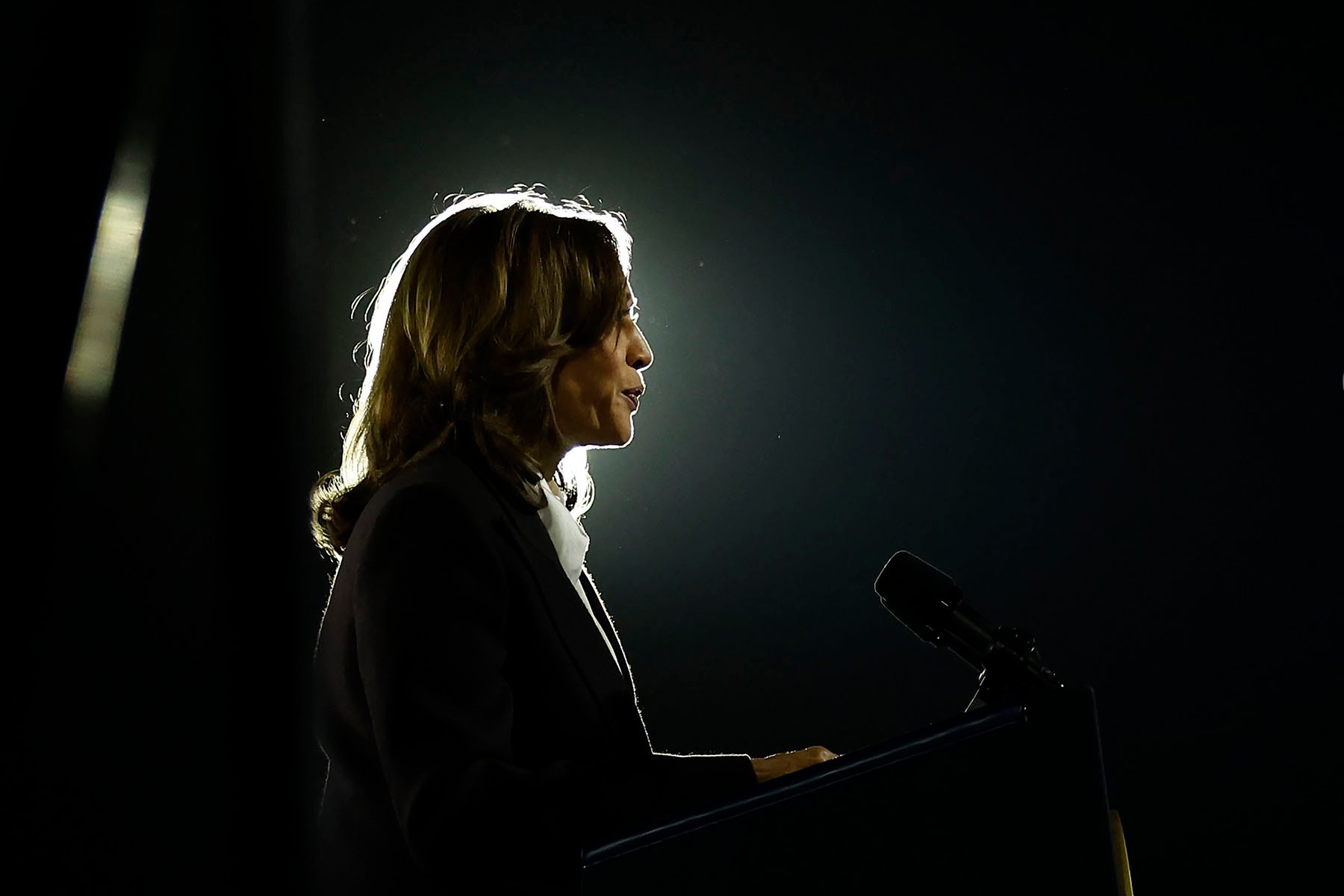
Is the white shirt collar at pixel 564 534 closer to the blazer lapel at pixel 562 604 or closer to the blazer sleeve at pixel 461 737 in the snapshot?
the blazer lapel at pixel 562 604

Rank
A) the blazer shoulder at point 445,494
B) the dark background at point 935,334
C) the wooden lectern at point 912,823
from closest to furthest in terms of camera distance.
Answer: the wooden lectern at point 912,823
the blazer shoulder at point 445,494
the dark background at point 935,334

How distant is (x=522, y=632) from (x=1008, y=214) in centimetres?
148

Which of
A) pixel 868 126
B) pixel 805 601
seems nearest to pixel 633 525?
pixel 805 601

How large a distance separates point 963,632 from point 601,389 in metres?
0.49

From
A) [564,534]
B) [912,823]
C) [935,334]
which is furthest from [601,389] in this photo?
[935,334]

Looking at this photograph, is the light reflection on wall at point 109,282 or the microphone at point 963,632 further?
the light reflection on wall at point 109,282

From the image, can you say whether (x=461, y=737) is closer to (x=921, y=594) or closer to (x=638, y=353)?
(x=921, y=594)

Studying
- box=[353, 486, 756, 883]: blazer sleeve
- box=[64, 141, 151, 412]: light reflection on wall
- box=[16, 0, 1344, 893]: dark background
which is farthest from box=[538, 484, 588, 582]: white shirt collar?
box=[16, 0, 1344, 893]: dark background

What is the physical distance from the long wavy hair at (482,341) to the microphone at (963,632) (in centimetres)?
37

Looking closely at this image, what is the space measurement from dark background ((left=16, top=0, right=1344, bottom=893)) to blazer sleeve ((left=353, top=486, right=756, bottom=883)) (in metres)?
0.91

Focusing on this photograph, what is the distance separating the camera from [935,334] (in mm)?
2080

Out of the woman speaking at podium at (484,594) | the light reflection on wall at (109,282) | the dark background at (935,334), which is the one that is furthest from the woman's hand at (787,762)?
the dark background at (935,334)

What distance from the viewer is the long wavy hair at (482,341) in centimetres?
112

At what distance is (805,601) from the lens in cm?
206
